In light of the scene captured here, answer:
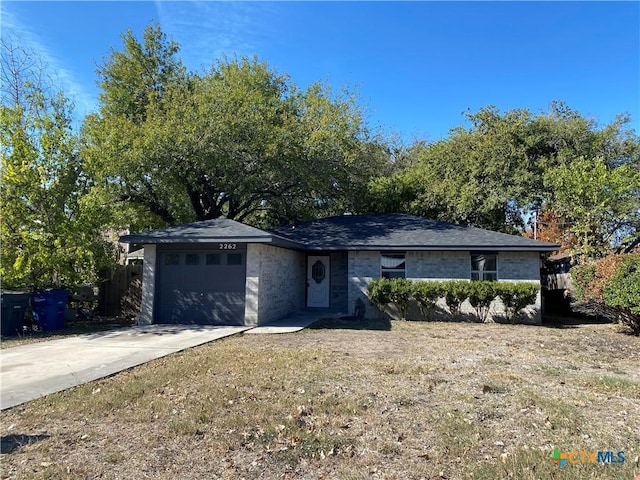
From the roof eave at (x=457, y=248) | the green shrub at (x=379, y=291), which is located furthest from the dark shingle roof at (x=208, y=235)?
the green shrub at (x=379, y=291)

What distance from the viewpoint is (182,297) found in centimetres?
1243

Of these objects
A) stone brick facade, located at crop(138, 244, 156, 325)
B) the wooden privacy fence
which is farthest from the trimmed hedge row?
the wooden privacy fence

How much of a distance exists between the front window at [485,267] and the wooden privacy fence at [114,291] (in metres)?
11.2

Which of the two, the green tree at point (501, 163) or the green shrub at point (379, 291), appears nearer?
the green shrub at point (379, 291)

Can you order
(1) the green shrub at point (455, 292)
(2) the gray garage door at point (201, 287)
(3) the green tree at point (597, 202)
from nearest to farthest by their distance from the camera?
(2) the gray garage door at point (201, 287) < (1) the green shrub at point (455, 292) < (3) the green tree at point (597, 202)

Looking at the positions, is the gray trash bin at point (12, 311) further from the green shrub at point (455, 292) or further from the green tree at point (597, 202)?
the green tree at point (597, 202)

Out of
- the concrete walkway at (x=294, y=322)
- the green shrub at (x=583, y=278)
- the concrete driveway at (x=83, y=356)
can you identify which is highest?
the green shrub at (x=583, y=278)

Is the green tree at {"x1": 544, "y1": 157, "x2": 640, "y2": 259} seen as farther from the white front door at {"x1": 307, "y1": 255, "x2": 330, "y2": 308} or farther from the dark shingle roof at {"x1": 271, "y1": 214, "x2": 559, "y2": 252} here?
the white front door at {"x1": 307, "y1": 255, "x2": 330, "y2": 308}

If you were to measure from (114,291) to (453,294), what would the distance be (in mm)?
11121

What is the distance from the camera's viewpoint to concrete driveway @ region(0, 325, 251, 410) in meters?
5.77

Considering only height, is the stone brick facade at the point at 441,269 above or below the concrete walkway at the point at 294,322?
above

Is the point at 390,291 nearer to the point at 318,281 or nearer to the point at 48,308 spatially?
the point at 318,281

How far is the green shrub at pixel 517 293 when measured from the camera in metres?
13.4

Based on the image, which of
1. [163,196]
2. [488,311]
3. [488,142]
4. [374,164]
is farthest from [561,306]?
[163,196]
